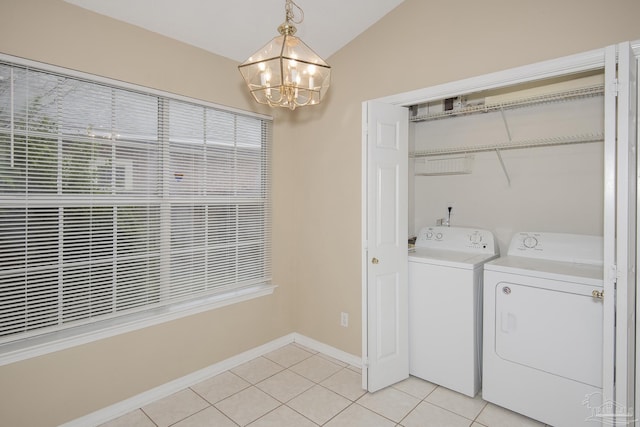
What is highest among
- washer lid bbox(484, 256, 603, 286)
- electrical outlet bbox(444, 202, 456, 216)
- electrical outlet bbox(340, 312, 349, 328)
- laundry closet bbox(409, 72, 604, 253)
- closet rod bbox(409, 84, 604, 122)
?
closet rod bbox(409, 84, 604, 122)

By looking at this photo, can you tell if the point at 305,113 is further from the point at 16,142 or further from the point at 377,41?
the point at 16,142

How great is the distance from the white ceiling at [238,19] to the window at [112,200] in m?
0.44

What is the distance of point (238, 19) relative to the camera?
2471mm

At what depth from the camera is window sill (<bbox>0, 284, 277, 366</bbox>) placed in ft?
6.30

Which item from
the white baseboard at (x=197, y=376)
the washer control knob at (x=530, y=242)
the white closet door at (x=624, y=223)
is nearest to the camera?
the white closet door at (x=624, y=223)

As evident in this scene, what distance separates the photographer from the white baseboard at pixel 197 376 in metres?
2.19

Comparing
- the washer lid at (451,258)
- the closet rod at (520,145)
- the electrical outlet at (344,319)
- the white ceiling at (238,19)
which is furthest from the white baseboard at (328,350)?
the white ceiling at (238,19)

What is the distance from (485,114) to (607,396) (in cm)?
218

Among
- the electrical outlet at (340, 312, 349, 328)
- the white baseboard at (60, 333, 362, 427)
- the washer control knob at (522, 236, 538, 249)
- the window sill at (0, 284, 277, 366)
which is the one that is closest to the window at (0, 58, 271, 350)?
the window sill at (0, 284, 277, 366)

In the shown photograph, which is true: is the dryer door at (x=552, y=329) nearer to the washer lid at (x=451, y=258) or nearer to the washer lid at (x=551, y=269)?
the washer lid at (x=551, y=269)

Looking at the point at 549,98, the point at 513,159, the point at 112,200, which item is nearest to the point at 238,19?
the point at 112,200

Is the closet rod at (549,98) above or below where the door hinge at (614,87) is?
above

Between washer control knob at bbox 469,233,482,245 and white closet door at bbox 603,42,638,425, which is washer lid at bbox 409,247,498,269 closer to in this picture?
washer control knob at bbox 469,233,482,245

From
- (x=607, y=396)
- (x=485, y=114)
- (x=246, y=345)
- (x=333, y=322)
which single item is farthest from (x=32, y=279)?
(x=485, y=114)
